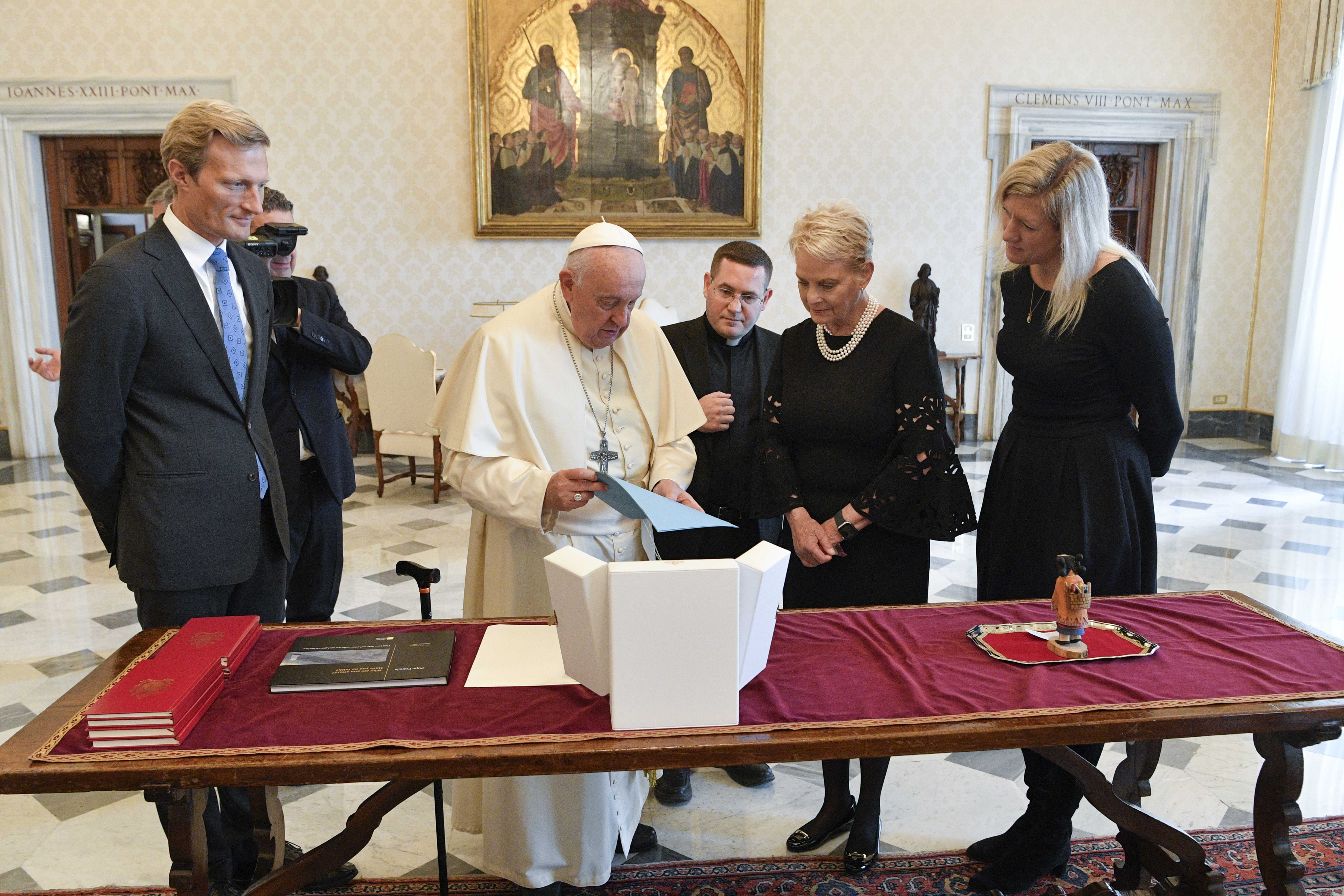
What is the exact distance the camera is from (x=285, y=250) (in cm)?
294

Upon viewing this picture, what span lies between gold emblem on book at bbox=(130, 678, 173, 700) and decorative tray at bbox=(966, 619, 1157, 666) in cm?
155

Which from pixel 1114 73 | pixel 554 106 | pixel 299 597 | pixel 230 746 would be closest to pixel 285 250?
pixel 299 597

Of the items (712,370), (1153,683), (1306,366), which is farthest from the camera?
(1306,366)

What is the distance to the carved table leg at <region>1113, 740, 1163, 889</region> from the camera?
89.4 inches

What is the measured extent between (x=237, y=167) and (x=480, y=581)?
115 cm

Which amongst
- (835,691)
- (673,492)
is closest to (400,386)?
(673,492)

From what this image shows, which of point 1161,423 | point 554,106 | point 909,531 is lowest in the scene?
point 909,531

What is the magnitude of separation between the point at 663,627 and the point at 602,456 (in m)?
0.94

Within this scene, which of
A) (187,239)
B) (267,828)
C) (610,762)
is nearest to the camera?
(610,762)

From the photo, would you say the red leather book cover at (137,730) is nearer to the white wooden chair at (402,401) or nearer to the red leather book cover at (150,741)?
the red leather book cover at (150,741)

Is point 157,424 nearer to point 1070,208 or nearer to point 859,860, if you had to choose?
point 859,860

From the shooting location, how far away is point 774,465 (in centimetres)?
271

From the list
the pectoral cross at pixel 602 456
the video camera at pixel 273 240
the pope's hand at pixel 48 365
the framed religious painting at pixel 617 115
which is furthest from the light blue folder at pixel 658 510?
the framed religious painting at pixel 617 115

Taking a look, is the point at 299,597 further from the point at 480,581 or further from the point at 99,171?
the point at 99,171
